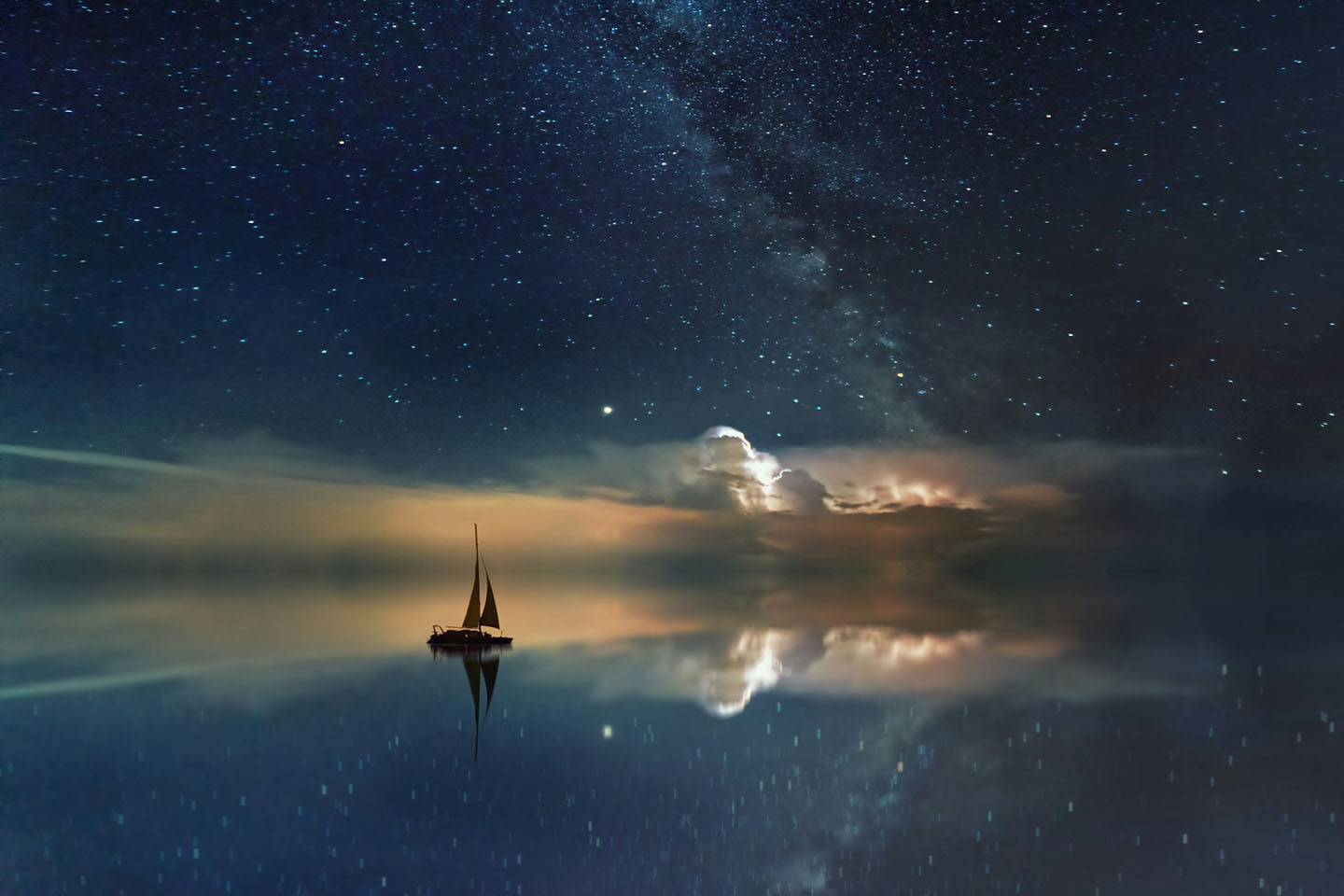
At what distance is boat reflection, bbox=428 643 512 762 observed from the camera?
25422 millimetres

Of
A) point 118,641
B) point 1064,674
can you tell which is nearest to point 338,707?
point 1064,674

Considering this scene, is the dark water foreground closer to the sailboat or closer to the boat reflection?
the boat reflection

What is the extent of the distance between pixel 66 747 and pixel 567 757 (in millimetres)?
12718

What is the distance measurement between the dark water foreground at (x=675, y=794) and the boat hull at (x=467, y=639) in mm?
13517

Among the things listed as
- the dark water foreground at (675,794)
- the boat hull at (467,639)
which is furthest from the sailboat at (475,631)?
the dark water foreground at (675,794)

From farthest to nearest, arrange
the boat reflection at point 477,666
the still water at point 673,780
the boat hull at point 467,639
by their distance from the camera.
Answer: the boat hull at point 467,639, the boat reflection at point 477,666, the still water at point 673,780

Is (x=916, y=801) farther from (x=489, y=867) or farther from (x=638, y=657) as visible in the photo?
(x=638, y=657)

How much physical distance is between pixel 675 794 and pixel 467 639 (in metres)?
27.0

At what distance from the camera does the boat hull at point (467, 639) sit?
4278 cm

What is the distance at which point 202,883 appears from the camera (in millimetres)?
13289

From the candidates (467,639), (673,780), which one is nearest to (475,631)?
(467,639)

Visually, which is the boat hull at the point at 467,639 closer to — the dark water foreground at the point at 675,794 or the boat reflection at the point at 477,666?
the boat reflection at the point at 477,666

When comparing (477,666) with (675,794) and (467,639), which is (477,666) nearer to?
(467,639)

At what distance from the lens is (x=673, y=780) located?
19.1 m
